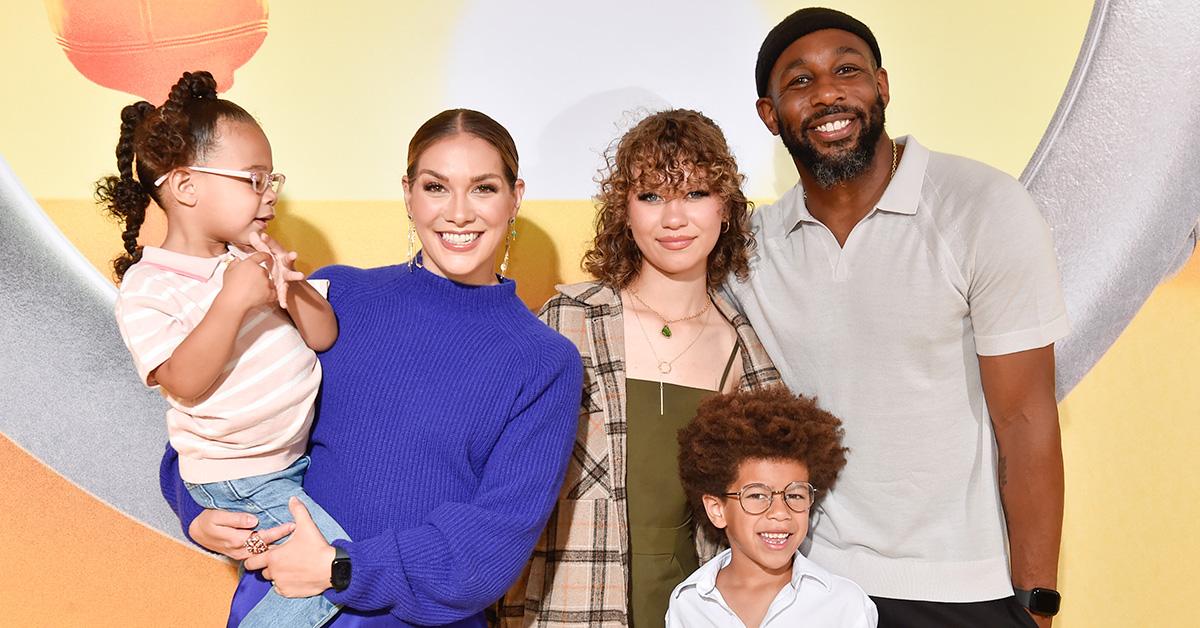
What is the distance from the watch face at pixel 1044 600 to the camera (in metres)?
2.65

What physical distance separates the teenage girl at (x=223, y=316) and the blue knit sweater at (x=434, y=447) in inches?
3.0

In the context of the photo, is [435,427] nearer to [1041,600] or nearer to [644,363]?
[644,363]

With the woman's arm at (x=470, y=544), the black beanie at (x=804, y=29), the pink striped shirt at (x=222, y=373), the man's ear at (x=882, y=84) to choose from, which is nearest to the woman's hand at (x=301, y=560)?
the woman's arm at (x=470, y=544)

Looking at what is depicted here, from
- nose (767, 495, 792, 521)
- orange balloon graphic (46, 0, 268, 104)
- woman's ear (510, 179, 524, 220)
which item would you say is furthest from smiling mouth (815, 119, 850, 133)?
orange balloon graphic (46, 0, 268, 104)

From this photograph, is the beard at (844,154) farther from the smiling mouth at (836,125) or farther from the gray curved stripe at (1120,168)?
the gray curved stripe at (1120,168)

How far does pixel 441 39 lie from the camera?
3.46 meters

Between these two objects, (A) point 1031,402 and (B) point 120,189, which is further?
(A) point 1031,402

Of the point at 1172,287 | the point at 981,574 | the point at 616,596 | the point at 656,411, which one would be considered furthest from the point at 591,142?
the point at 1172,287

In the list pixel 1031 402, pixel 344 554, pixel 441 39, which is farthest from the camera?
pixel 441 39

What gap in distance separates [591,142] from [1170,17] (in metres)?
2.00

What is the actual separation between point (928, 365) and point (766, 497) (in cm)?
55

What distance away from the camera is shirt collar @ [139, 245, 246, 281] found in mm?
2223

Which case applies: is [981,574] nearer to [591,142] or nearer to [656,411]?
[656,411]

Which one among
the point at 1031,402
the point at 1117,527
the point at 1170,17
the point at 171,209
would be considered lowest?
the point at 1117,527
